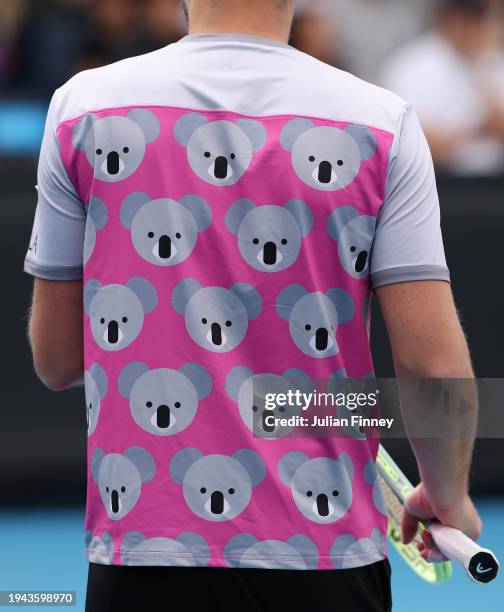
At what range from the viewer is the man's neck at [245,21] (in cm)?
194

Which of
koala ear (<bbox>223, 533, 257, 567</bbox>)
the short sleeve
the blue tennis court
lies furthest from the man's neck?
the blue tennis court

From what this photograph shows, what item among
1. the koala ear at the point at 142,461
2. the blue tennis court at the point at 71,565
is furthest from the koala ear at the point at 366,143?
the blue tennis court at the point at 71,565

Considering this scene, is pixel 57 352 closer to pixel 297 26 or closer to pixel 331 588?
pixel 331 588

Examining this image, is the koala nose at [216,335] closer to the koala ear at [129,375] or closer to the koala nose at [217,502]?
the koala ear at [129,375]

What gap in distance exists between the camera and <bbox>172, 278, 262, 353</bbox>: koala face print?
187cm

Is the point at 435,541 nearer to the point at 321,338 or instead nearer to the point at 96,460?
the point at 321,338

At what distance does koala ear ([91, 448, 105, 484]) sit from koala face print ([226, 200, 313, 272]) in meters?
0.36

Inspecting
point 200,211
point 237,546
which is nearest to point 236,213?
point 200,211

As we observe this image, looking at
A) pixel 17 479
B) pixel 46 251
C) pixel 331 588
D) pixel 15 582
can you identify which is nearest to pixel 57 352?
pixel 46 251

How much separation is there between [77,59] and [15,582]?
3.05 metres

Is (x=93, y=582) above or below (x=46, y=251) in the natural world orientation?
below

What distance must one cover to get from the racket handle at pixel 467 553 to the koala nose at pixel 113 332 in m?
0.62

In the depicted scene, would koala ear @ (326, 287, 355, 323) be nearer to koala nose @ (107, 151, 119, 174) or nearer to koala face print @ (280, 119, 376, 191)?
koala face print @ (280, 119, 376, 191)

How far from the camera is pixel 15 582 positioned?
480 centimetres
